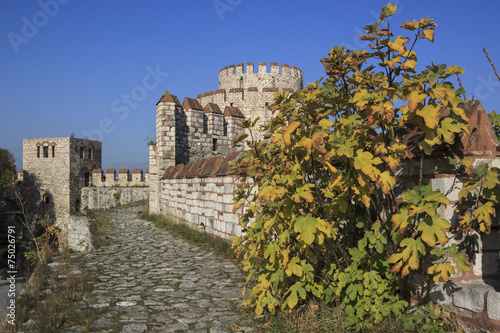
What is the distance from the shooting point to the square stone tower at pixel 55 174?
35.0 metres

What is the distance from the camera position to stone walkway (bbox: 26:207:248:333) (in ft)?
12.3

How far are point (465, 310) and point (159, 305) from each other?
10.1 feet

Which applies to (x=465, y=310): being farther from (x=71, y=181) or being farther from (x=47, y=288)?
(x=71, y=181)

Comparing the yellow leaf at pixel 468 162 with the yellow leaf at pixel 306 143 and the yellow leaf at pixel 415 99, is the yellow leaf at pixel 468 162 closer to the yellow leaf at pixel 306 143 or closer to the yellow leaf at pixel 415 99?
the yellow leaf at pixel 415 99

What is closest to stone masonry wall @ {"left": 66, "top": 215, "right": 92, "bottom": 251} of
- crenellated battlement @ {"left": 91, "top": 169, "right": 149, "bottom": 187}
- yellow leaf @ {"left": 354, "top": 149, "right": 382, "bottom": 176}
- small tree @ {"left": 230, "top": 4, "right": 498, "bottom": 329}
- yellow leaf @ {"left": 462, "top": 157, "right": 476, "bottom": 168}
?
small tree @ {"left": 230, "top": 4, "right": 498, "bottom": 329}

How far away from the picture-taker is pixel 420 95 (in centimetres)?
254

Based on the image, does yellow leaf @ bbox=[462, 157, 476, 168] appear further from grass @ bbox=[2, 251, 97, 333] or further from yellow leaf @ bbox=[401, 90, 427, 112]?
grass @ bbox=[2, 251, 97, 333]

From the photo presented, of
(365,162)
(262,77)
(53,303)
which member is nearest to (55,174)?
(262,77)

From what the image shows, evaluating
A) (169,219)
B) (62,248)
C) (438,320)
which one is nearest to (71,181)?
(169,219)

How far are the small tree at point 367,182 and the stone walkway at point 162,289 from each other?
87 centimetres

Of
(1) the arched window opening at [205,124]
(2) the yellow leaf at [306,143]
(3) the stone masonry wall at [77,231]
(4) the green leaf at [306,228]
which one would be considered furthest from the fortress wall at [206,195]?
(2) the yellow leaf at [306,143]

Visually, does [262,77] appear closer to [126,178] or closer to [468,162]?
[126,178]

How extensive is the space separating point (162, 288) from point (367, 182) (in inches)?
135

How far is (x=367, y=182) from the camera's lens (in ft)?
9.00
